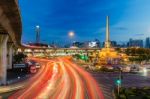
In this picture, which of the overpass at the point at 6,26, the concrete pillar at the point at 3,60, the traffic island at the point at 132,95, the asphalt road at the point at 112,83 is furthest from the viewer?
the concrete pillar at the point at 3,60

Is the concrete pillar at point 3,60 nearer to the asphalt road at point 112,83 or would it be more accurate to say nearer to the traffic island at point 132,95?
the asphalt road at point 112,83

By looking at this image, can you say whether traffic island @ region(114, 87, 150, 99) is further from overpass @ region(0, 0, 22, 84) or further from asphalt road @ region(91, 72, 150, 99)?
overpass @ region(0, 0, 22, 84)

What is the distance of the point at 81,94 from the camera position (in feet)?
161

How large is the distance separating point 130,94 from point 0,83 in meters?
27.8

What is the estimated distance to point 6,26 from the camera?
5112 cm

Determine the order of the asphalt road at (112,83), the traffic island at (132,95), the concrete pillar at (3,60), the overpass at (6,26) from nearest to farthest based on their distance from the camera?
the overpass at (6,26)
the traffic island at (132,95)
the asphalt road at (112,83)
the concrete pillar at (3,60)

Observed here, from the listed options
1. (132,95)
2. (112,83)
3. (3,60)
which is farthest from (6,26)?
(112,83)

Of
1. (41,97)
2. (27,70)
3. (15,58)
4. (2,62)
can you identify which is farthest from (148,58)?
(41,97)

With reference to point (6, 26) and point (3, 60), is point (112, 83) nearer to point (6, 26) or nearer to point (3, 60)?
point (3, 60)

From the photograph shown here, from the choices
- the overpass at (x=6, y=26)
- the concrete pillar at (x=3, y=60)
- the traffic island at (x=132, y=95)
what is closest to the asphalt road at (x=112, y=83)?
the traffic island at (x=132, y=95)

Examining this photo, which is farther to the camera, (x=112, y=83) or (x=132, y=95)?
(x=112, y=83)

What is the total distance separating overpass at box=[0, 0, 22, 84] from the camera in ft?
115

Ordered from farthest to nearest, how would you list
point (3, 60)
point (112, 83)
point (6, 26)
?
point (112, 83) → point (3, 60) → point (6, 26)

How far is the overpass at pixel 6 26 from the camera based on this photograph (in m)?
35.2
